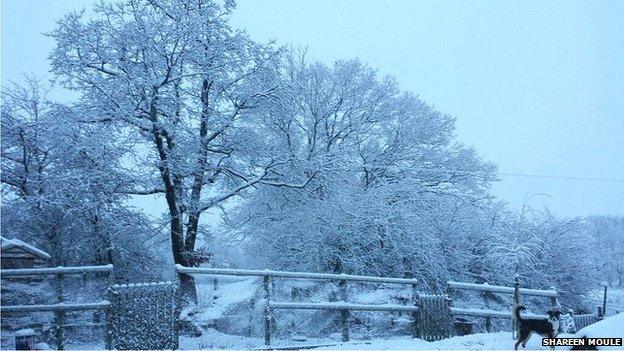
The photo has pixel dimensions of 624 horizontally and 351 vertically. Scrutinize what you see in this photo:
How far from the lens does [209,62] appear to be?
12.7 m

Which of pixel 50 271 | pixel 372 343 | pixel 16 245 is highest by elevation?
pixel 16 245

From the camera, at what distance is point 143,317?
728 centimetres

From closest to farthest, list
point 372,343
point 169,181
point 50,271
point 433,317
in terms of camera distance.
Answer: point 50,271 → point 372,343 → point 433,317 → point 169,181

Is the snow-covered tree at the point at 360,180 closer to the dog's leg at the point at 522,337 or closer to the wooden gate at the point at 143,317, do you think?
the dog's leg at the point at 522,337

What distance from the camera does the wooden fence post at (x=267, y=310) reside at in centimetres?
796

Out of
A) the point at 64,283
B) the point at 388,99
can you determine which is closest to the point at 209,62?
the point at 64,283

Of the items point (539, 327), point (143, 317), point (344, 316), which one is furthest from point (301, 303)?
point (539, 327)

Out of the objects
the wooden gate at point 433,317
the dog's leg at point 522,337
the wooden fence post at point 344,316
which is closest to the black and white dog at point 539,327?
the dog's leg at point 522,337

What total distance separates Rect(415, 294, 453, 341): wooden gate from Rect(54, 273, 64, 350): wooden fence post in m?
6.62

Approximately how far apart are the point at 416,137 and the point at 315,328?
43.4 feet

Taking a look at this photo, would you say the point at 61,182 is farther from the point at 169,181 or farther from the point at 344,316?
the point at 344,316

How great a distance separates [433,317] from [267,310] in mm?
3663

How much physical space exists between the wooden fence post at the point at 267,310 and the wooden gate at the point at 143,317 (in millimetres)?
1556

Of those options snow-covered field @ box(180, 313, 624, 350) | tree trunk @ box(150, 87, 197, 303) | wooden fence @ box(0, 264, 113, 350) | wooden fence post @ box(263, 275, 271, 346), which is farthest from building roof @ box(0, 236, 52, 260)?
wooden fence post @ box(263, 275, 271, 346)
